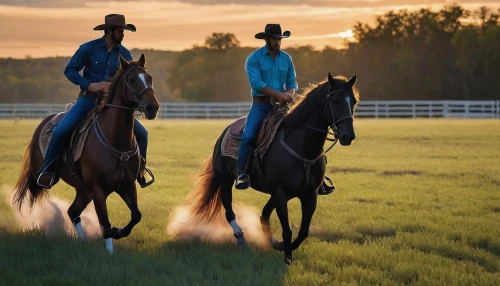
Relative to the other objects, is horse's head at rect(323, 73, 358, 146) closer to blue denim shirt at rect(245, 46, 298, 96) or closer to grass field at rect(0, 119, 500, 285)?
blue denim shirt at rect(245, 46, 298, 96)

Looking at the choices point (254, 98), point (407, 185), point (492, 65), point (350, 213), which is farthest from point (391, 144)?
point (492, 65)

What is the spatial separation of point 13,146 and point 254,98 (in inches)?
944

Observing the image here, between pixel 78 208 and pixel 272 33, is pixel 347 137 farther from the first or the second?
pixel 78 208

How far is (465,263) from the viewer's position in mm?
8445

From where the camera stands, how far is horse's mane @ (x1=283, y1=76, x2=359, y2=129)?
841cm

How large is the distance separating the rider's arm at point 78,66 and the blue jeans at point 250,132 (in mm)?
1970

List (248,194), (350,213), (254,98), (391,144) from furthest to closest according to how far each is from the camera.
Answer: (391,144) → (248,194) → (350,213) → (254,98)

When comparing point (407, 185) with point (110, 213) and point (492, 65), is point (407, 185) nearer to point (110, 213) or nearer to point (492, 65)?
point (110, 213)

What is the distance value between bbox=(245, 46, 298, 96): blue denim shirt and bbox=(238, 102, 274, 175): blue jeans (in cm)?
20

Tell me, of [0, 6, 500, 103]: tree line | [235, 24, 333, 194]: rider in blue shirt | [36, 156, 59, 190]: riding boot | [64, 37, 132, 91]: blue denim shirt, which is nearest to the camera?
[235, 24, 333, 194]: rider in blue shirt

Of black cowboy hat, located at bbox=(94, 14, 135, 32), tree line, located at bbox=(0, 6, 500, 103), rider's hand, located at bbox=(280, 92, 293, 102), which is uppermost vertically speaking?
black cowboy hat, located at bbox=(94, 14, 135, 32)

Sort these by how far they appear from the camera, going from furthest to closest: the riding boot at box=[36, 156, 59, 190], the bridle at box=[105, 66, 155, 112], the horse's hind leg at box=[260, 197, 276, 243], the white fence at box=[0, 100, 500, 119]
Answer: the white fence at box=[0, 100, 500, 119]
the riding boot at box=[36, 156, 59, 190]
the horse's hind leg at box=[260, 197, 276, 243]
the bridle at box=[105, 66, 155, 112]

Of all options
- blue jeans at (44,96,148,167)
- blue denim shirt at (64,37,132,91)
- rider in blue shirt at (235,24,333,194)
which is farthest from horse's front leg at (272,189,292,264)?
blue denim shirt at (64,37,132,91)

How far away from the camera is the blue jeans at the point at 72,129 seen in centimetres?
957
